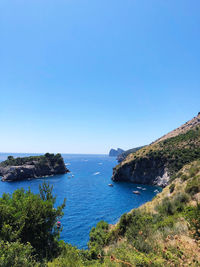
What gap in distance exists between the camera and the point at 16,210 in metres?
12.2

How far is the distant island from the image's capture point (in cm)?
9325

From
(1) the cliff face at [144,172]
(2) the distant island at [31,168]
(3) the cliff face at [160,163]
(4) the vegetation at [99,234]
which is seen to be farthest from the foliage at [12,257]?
(2) the distant island at [31,168]

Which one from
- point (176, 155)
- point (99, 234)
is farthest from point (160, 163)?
point (99, 234)

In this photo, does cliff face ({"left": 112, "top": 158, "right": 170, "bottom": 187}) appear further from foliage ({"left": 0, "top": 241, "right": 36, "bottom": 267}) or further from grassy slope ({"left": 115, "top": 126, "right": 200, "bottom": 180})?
foliage ({"left": 0, "top": 241, "right": 36, "bottom": 267})

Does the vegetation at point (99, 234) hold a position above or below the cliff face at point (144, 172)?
above

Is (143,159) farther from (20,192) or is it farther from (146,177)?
(20,192)

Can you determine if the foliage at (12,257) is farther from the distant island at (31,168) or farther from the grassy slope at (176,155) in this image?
the distant island at (31,168)

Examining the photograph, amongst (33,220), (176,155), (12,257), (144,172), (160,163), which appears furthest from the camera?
(144,172)

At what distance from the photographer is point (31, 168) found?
4021 inches

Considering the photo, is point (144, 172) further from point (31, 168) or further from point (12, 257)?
point (12, 257)

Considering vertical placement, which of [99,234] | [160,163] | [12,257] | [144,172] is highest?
[12,257]

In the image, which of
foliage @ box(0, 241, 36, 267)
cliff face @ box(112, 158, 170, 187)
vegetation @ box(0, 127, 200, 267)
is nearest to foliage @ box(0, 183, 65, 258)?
vegetation @ box(0, 127, 200, 267)

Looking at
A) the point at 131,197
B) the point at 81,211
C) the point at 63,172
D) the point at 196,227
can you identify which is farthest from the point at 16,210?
the point at 63,172

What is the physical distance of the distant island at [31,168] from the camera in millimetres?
93250
